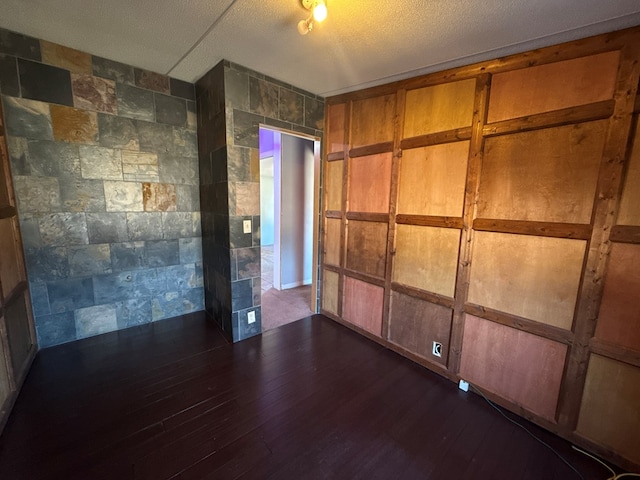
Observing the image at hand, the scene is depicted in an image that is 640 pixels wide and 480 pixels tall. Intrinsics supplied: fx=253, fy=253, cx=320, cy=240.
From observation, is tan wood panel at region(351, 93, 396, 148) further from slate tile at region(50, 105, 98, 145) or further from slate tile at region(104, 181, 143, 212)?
slate tile at region(50, 105, 98, 145)

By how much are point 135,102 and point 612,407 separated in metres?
4.31

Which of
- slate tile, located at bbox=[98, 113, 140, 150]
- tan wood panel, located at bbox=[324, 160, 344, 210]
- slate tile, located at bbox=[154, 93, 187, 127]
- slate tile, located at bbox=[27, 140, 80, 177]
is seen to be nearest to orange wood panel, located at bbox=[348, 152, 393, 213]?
tan wood panel, located at bbox=[324, 160, 344, 210]

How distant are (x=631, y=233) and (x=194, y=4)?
110 inches

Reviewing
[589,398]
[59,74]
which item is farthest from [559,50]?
[59,74]

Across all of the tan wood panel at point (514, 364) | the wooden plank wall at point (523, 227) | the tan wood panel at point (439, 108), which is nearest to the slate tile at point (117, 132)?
the wooden plank wall at point (523, 227)

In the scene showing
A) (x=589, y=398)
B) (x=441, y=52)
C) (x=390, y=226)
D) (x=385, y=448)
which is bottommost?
(x=385, y=448)

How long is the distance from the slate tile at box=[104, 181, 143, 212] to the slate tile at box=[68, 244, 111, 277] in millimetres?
401

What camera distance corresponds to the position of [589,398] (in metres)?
1.55

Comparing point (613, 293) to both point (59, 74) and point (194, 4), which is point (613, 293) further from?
point (59, 74)

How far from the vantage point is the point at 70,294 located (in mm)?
2361

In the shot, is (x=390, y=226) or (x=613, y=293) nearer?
(x=613, y=293)

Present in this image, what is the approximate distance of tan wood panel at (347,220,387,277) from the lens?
252cm

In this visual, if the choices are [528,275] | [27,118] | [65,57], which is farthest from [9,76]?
[528,275]

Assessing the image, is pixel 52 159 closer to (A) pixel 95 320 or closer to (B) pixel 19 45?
(B) pixel 19 45
